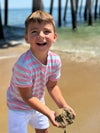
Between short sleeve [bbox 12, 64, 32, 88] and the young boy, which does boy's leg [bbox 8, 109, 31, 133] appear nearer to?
the young boy

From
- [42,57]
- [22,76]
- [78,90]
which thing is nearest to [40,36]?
[42,57]

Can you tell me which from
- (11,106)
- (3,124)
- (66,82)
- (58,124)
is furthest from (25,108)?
(66,82)

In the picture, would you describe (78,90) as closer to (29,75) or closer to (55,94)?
(55,94)

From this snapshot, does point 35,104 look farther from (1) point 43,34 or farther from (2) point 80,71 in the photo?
(2) point 80,71

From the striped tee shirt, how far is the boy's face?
0.32 feet

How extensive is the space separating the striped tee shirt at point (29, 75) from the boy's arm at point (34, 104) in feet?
0.16

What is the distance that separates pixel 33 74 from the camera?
5.97 feet

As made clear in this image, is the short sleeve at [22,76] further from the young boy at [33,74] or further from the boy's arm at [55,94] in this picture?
the boy's arm at [55,94]

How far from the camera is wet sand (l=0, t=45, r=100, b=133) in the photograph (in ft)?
9.16

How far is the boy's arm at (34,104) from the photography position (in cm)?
178

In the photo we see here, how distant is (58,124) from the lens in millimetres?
1789

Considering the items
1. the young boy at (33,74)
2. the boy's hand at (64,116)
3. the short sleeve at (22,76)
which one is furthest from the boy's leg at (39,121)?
the short sleeve at (22,76)

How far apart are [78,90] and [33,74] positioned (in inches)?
83.1

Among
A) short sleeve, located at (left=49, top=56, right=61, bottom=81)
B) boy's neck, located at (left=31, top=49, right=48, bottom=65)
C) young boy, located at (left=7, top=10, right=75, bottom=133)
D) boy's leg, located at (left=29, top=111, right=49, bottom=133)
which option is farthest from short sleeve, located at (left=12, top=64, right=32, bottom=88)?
boy's leg, located at (left=29, top=111, right=49, bottom=133)
